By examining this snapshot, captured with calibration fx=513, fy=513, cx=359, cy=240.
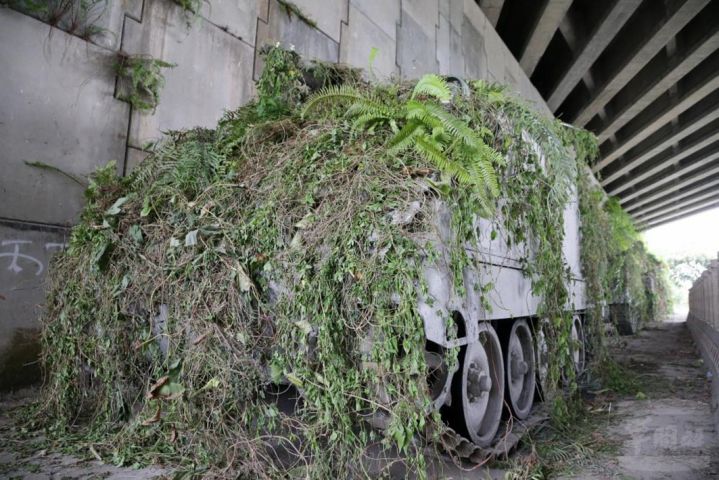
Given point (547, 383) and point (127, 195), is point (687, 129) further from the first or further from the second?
point (127, 195)

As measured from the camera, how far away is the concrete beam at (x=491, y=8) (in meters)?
15.7

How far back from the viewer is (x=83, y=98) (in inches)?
235

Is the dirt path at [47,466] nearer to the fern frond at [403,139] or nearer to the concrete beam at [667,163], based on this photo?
the fern frond at [403,139]

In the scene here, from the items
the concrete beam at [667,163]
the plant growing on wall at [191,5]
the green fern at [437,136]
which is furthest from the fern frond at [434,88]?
the concrete beam at [667,163]

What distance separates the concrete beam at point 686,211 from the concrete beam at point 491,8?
22.9 m

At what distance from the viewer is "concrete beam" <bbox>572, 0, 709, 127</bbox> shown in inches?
487

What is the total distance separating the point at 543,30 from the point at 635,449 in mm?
13447

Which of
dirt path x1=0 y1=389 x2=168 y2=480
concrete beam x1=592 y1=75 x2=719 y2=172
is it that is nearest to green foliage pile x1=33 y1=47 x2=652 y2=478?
dirt path x1=0 y1=389 x2=168 y2=480

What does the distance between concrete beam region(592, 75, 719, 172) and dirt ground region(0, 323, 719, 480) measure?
871 centimetres

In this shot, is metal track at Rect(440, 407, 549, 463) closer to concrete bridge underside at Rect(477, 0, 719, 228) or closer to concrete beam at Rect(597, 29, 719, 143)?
concrete bridge underside at Rect(477, 0, 719, 228)

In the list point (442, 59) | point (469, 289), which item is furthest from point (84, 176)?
point (442, 59)

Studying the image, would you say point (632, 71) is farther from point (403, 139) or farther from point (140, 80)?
point (403, 139)

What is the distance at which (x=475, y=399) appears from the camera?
4.32 m

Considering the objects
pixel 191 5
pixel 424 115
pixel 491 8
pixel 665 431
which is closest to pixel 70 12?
pixel 191 5
